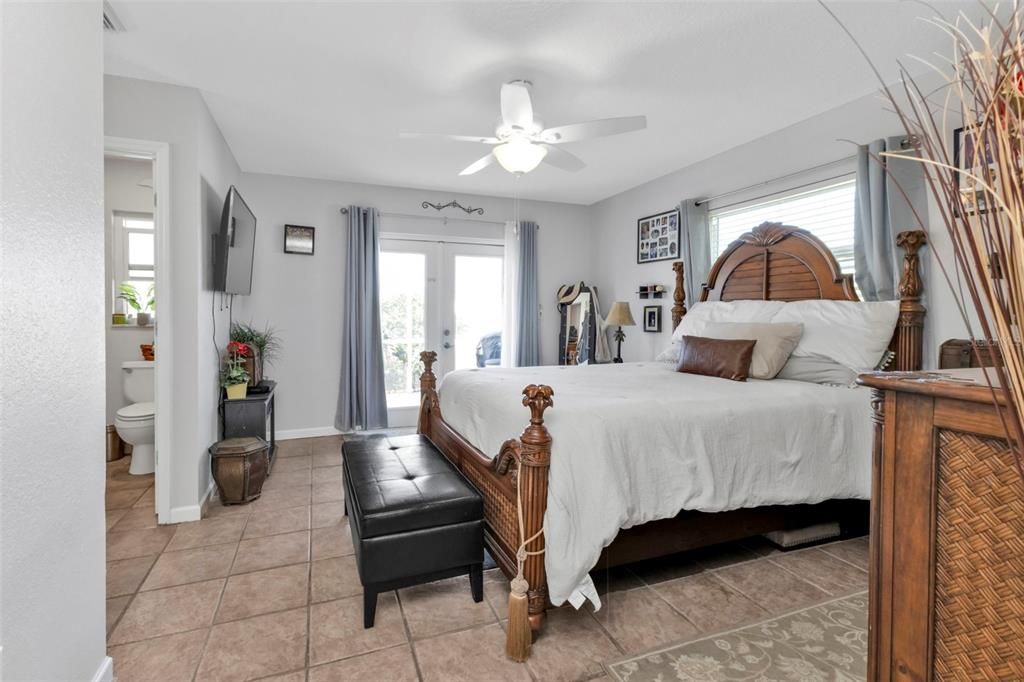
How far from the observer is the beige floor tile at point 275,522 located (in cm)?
288

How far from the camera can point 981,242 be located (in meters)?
0.66

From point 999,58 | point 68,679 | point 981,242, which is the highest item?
point 999,58

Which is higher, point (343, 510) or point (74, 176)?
point (74, 176)

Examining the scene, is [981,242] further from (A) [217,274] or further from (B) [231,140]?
(B) [231,140]

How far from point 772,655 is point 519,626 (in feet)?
3.00

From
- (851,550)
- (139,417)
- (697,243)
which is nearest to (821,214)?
(697,243)

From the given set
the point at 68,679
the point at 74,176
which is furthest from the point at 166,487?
the point at 74,176

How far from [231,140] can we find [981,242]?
4.47 meters

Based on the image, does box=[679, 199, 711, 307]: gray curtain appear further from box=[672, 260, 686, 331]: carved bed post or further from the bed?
the bed

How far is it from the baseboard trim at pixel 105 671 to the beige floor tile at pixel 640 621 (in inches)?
66.5

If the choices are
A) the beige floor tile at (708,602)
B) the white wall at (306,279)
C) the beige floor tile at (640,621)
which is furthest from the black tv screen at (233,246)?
the beige floor tile at (708,602)

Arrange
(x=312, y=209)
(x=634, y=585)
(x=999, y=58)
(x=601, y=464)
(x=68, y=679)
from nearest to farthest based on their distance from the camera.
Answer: (x=999, y=58), (x=68, y=679), (x=601, y=464), (x=634, y=585), (x=312, y=209)

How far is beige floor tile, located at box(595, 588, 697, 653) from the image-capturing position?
1.94 m

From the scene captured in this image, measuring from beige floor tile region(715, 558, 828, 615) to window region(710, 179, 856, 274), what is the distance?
6.42 feet
